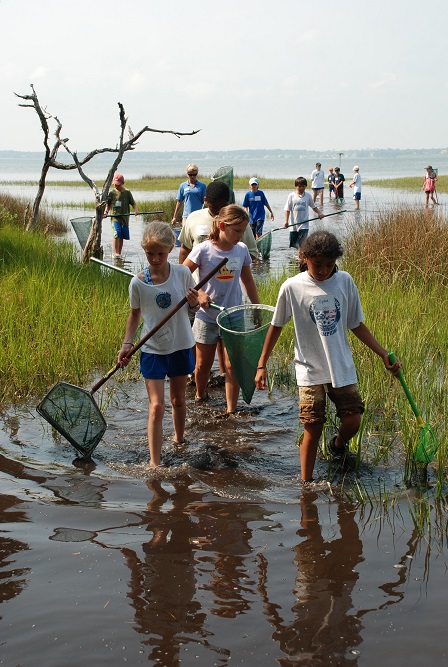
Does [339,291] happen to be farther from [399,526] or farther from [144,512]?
[144,512]

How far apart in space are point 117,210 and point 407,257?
751 cm

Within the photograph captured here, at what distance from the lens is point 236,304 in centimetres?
603

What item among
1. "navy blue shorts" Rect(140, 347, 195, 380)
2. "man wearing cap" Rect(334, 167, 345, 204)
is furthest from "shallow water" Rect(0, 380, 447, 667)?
"man wearing cap" Rect(334, 167, 345, 204)

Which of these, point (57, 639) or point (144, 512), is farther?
point (144, 512)

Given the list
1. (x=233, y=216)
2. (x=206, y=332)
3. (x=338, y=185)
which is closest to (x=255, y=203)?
(x=206, y=332)

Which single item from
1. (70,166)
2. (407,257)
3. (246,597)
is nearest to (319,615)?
(246,597)

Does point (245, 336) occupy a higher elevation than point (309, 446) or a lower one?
higher

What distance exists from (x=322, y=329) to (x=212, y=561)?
1366mm

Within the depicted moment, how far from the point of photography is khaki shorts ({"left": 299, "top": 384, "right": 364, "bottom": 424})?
4387 millimetres

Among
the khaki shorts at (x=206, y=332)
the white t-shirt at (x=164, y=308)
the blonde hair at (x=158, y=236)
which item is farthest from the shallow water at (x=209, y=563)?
the blonde hair at (x=158, y=236)

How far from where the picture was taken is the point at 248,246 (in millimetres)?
6367

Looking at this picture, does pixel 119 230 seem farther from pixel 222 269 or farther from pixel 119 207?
pixel 222 269

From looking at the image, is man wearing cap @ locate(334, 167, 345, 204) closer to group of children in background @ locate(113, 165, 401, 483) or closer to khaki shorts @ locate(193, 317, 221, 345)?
group of children in background @ locate(113, 165, 401, 483)

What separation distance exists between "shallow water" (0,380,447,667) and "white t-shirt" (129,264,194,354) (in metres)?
0.77
